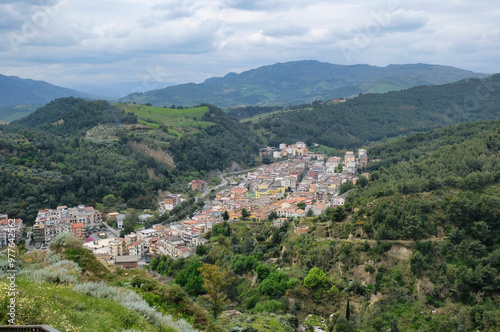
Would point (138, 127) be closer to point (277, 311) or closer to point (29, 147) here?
point (29, 147)

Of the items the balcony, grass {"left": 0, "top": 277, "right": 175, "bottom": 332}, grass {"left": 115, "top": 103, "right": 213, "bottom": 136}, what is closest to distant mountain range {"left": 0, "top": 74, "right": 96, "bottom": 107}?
grass {"left": 115, "top": 103, "right": 213, "bottom": 136}

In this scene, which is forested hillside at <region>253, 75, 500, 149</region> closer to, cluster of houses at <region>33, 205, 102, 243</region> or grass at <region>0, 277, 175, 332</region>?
cluster of houses at <region>33, 205, 102, 243</region>

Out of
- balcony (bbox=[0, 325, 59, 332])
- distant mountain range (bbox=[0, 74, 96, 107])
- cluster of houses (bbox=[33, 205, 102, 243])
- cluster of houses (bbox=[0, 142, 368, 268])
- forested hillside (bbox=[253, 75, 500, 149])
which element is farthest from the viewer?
distant mountain range (bbox=[0, 74, 96, 107])

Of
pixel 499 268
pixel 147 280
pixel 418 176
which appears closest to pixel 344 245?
pixel 499 268

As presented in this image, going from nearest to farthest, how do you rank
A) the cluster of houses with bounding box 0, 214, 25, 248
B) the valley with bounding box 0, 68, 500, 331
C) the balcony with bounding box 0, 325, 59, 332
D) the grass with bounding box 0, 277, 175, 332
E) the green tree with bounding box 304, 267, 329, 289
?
the balcony with bounding box 0, 325, 59, 332 → the grass with bounding box 0, 277, 175, 332 → the valley with bounding box 0, 68, 500, 331 → the green tree with bounding box 304, 267, 329, 289 → the cluster of houses with bounding box 0, 214, 25, 248

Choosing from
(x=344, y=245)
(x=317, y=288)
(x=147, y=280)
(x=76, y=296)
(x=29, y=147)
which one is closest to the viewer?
(x=76, y=296)

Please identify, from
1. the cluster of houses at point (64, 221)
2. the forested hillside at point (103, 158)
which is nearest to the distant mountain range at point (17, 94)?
the forested hillside at point (103, 158)

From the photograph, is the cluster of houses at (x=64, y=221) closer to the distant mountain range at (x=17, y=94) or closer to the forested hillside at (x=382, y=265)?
Answer: the forested hillside at (x=382, y=265)
